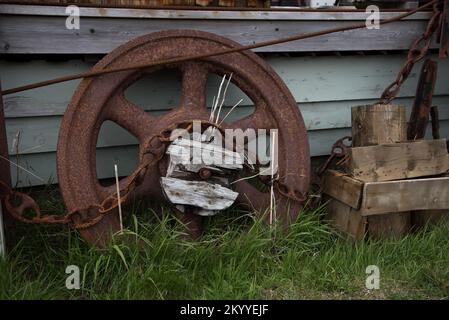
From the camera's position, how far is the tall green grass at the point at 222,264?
190cm

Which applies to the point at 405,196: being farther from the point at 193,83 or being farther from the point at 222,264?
the point at 193,83

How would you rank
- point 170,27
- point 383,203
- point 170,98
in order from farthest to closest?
point 170,98
point 170,27
point 383,203

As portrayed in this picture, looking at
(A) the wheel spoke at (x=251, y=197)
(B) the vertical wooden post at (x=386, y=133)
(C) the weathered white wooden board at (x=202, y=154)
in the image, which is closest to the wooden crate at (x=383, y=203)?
(B) the vertical wooden post at (x=386, y=133)

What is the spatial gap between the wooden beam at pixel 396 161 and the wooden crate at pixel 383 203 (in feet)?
0.15

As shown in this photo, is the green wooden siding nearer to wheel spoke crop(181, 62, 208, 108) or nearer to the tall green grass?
wheel spoke crop(181, 62, 208, 108)

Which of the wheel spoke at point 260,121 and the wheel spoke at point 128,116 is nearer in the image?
the wheel spoke at point 128,116

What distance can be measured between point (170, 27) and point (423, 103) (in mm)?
1515

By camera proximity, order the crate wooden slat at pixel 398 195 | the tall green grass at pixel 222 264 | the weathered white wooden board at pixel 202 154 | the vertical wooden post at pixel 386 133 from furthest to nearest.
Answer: the vertical wooden post at pixel 386 133 → the crate wooden slat at pixel 398 195 → the weathered white wooden board at pixel 202 154 → the tall green grass at pixel 222 264

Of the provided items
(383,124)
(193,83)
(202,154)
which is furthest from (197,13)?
(383,124)


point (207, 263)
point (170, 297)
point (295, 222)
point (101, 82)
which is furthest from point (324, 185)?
point (101, 82)

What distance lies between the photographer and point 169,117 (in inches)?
91.5

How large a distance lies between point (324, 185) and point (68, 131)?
1.35m

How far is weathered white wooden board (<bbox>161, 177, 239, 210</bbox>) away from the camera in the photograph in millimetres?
2139

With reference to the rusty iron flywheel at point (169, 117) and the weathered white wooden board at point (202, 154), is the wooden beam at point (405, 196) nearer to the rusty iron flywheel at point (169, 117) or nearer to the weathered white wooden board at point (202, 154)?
the rusty iron flywheel at point (169, 117)
